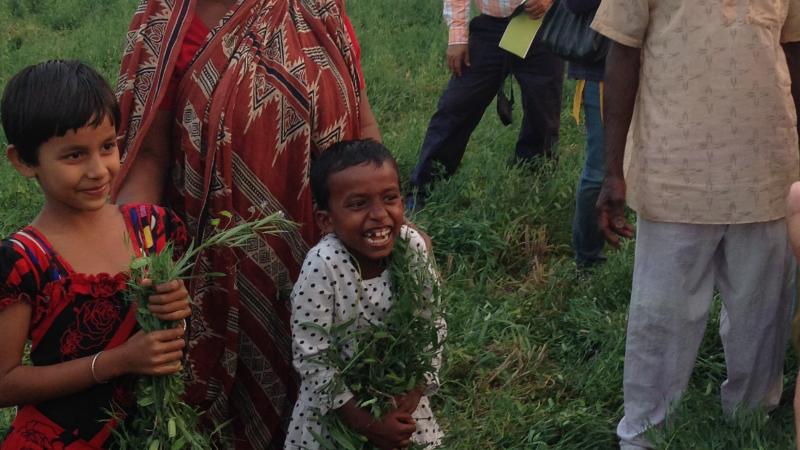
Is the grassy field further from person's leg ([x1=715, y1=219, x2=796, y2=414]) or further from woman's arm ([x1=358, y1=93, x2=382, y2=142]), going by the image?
woman's arm ([x1=358, y1=93, x2=382, y2=142])

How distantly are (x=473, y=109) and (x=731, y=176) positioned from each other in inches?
99.2

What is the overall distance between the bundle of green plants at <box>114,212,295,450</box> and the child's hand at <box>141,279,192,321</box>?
0.05 feet

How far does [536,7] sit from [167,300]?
3136mm

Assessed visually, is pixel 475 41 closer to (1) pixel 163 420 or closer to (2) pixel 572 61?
(2) pixel 572 61

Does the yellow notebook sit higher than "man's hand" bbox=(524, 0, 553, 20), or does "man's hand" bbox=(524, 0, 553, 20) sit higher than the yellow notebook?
"man's hand" bbox=(524, 0, 553, 20)

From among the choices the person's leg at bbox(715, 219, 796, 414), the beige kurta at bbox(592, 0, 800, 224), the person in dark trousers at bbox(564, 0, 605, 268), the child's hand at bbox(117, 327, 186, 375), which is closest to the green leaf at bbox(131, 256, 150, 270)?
the child's hand at bbox(117, 327, 186, 375)

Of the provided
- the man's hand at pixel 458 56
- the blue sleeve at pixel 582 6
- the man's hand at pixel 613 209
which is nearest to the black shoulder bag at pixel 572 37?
the blue sleeve at pixel 582 6

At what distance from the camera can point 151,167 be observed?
2.85 m

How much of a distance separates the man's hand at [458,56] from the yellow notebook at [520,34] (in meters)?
0.25

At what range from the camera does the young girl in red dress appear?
230 cm

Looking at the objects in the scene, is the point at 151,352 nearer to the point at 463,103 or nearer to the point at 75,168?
the point at 75,168

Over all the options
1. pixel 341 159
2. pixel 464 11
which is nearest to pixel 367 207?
pixel 341 159

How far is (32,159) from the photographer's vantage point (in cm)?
233

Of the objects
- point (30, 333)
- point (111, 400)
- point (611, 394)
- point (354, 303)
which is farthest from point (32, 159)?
point (611, 394)
